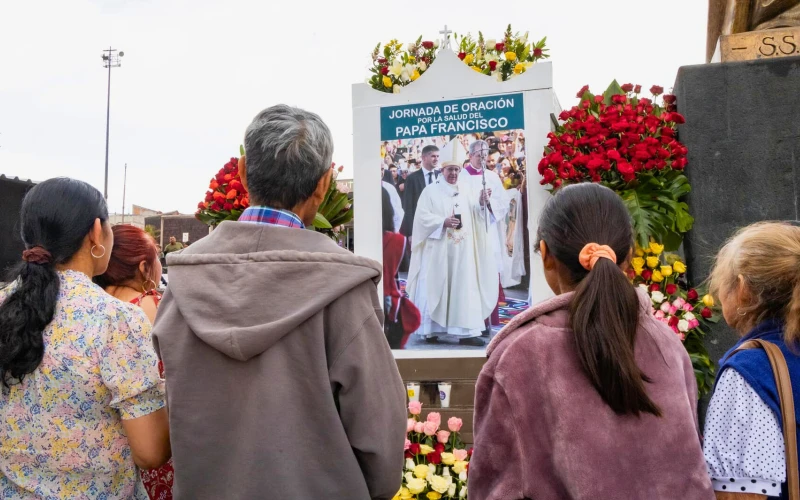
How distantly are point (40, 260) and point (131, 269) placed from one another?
104 cm

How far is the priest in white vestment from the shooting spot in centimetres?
429

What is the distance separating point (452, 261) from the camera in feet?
14.3

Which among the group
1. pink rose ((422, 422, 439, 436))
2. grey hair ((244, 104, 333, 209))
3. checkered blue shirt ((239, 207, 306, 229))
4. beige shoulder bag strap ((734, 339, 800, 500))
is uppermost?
grey hair ((244, 104, 333, 209))

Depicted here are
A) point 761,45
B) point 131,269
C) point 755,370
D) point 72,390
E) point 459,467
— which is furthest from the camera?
point 761,45

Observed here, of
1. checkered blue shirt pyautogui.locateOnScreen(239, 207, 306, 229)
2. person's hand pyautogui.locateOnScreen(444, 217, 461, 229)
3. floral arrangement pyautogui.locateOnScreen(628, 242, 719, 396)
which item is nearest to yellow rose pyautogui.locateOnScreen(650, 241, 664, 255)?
floral arrangement pyautogui.locateOnScreen(628, 242, 719, 396)

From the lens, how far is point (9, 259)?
22.7 ft

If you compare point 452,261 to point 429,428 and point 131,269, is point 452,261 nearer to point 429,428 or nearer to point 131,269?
point 429,428

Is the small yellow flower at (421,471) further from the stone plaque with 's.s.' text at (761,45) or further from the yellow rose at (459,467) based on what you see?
the stone plaque with 's.s.' text at (761,45)

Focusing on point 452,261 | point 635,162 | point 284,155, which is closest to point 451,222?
point 452,261

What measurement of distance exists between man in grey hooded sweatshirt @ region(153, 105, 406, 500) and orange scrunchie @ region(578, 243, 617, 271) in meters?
0.46

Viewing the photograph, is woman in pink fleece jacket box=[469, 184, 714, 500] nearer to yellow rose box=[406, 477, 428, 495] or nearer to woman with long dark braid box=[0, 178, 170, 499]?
woman with long dark braid box=[0, 178, 170, 499]

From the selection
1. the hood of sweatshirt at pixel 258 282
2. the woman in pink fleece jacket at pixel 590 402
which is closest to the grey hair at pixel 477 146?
the woman in pink fleece jacket at pixel 590 402

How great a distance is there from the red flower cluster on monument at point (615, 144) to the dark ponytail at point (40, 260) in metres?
2.65

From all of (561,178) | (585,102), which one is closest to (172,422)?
(561,178)
